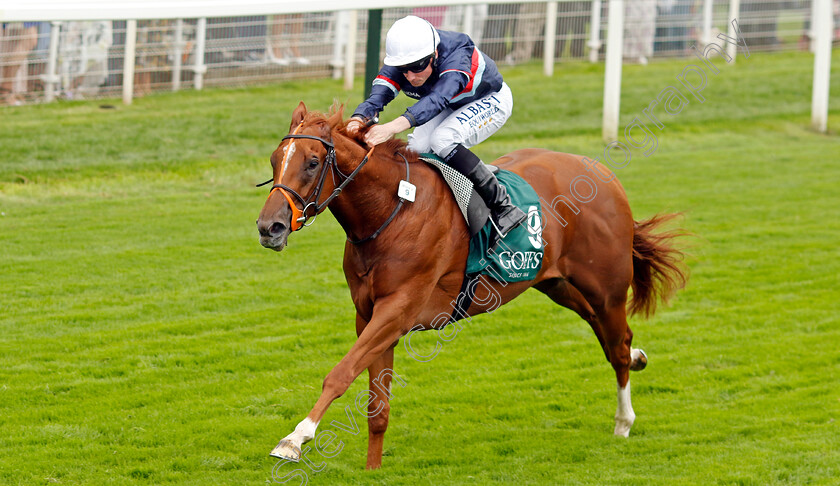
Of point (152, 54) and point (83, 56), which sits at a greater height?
point (152, 54)

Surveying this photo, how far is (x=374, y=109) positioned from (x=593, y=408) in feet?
7.88

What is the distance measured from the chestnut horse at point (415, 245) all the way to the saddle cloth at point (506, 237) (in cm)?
6

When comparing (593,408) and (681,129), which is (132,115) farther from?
(593,408)

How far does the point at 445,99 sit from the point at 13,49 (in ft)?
30.6

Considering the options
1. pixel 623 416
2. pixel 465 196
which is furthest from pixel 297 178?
pixel 623 416

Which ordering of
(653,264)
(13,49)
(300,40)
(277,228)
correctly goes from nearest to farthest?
(277,228) < (653,264) < (13,49) < (300,40)

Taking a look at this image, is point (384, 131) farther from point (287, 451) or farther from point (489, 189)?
point (287, 451)

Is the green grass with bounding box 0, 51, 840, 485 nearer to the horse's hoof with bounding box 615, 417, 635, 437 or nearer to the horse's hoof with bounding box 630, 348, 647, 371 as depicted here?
the horse's hoof with bounding box 615, 417, 635, 437

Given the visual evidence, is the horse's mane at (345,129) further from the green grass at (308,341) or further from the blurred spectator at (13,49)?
A: the blurred spectator at (13,49)

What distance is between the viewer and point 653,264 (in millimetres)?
5883

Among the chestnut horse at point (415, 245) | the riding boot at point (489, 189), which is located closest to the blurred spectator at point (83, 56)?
the chestnut horse at point (415, 245)

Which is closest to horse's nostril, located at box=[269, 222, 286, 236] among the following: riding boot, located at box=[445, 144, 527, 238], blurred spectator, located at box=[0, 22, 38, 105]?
riding boot, located at box=[445, 144, 527, 238]

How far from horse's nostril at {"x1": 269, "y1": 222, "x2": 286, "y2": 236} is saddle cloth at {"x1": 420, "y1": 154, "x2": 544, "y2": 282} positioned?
3.76ft

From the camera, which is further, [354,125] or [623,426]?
[623,426]
